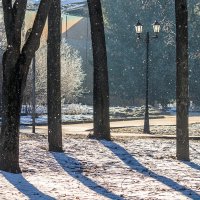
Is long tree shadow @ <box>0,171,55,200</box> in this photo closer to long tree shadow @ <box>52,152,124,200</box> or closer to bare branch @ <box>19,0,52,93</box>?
long tree shadow @ <box>52,152,124,200</box>

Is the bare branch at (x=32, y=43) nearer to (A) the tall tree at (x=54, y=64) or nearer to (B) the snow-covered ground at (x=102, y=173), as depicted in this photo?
(B) the snow-covered ground at (x=102, y=173)

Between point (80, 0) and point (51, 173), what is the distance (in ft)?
216

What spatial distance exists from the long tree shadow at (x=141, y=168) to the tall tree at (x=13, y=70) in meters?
2.82

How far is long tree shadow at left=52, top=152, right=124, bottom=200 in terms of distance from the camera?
845cm

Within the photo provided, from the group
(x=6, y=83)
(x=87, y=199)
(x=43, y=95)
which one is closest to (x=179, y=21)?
(x=6, y=83)

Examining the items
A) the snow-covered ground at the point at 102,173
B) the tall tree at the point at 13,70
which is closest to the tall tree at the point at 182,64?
the snow-covered ground at the point at 102,173

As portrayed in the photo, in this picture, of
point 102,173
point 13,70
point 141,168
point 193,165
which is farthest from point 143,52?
point 13,70

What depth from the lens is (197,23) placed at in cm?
Result: 5066

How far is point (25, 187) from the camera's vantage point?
8.53 meters

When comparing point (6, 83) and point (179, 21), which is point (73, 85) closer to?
point (179, 21)

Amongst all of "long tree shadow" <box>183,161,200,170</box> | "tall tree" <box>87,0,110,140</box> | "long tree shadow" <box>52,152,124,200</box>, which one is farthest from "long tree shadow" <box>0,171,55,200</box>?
"tall tree" <box>87,0,110,140</box>

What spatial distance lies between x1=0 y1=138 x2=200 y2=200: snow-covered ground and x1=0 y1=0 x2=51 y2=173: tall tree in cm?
54

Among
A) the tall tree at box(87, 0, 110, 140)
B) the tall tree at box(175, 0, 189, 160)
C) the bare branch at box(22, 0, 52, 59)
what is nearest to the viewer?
the bare branch at box(22, 0, 52, 59)

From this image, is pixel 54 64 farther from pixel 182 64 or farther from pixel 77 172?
pixel 77 172
